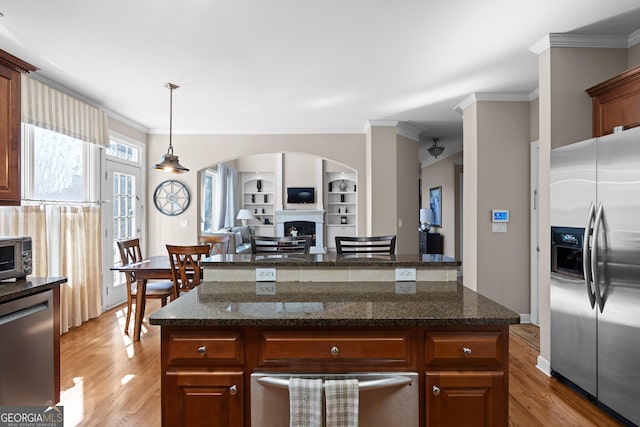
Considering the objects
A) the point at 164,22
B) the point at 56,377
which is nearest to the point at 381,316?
the point at 56,377

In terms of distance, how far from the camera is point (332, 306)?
1.52 m

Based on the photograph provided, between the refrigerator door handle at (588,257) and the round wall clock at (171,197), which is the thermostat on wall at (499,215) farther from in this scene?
the round wall clock at (171,197)

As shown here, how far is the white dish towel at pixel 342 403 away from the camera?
50.9 inches

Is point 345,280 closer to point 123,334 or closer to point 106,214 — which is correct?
point 123,334

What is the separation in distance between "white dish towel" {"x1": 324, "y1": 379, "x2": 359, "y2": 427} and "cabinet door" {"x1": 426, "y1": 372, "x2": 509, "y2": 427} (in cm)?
30

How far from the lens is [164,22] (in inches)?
102

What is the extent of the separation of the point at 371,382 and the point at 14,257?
2377mm

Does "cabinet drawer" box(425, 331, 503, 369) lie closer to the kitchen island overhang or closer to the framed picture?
the kitchen island overhang

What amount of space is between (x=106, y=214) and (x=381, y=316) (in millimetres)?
4443

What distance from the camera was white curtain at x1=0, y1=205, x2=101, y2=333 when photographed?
3.37 metres

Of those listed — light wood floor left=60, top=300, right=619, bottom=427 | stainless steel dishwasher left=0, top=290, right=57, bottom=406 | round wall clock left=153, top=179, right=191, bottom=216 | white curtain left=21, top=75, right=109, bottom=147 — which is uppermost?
white curtain left=21, top=75, right=109, bottom=147

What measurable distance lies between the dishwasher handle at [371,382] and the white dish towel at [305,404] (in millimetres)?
42

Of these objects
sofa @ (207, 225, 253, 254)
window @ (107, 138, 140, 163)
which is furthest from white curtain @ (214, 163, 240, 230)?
window @ (107, 138, 140, 163)

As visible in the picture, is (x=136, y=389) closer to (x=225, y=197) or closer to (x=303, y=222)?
(x=225, y=197)
